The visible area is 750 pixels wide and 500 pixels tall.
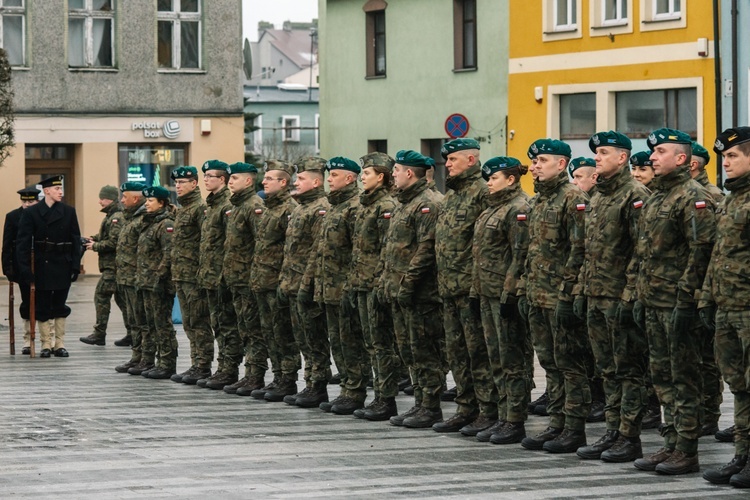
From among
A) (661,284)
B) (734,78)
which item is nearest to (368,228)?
(661,284)

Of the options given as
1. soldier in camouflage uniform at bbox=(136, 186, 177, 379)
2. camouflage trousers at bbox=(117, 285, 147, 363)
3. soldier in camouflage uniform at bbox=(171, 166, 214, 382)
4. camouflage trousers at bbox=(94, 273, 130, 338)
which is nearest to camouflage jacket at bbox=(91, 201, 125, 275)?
camouflage trousers at bbox=(94, 273, 130, 338)

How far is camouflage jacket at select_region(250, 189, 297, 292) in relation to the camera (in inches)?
601

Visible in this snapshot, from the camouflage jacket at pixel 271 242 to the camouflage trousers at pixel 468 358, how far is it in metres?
2.69

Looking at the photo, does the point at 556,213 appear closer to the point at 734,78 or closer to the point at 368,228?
the point at 368,228

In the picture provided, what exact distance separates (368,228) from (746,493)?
15.4 feet

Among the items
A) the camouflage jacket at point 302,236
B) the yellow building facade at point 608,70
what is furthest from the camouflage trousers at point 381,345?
the yellow building facade at point 608,70

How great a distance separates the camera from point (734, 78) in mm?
32219

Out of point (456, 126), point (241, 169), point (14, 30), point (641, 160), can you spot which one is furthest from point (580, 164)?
point (14, 30)

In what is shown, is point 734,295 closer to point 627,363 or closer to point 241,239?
point 627,363

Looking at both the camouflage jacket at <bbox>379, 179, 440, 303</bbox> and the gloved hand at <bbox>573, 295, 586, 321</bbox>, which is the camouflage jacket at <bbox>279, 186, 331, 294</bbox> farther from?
the gloved hand at <bbox>573, 295, 586, 321</bbox>

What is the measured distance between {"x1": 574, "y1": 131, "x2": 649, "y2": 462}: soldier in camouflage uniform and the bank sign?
26866 mm

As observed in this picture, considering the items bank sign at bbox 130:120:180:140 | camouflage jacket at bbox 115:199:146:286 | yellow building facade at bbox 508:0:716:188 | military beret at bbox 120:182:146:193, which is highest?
yellow building facade at bbox 508:0:716:188

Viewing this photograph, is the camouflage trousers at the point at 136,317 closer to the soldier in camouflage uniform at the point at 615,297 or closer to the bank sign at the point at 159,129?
the soldier in camouflage uniform at the point at 615,297

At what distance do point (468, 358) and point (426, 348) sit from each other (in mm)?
476
